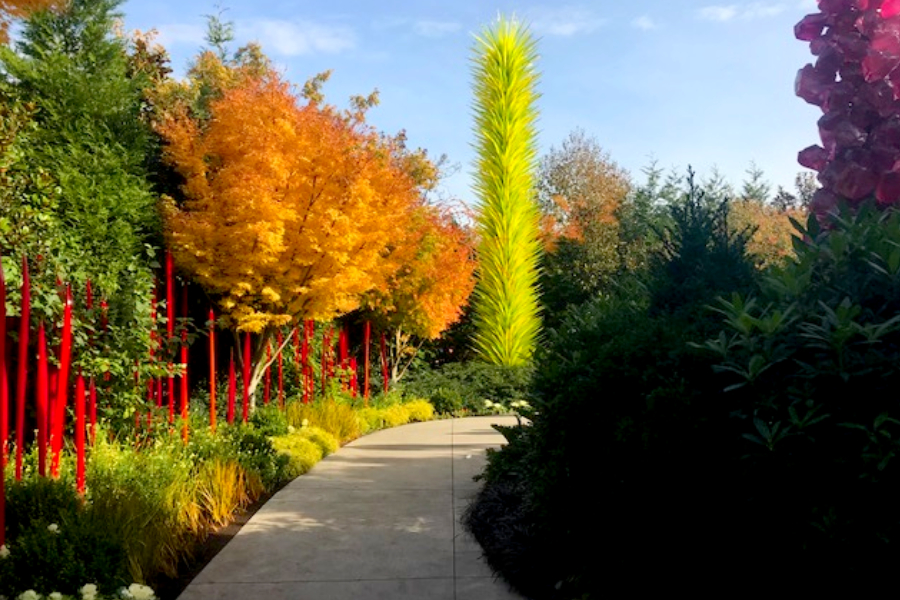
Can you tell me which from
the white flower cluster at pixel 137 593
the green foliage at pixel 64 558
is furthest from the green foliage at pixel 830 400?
the green foliage at pixel 64 558

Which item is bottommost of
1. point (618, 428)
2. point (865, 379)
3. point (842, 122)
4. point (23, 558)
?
point (23, 558)

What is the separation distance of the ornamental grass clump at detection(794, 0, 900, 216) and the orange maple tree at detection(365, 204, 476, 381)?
8459 mm

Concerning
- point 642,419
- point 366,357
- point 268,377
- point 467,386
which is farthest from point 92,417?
point 467,386

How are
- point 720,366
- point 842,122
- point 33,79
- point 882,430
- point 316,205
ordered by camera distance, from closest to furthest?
point 882,430 → point 720,366 → point 842,122 → point 33,79 → point 316,205

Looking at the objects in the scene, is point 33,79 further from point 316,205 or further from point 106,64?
point 316,205

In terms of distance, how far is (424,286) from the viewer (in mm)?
12922

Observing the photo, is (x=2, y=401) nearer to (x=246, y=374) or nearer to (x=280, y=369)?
(x=246, y=374)

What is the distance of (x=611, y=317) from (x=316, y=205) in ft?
17.4

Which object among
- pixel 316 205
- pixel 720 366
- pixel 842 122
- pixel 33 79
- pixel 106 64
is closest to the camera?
pixel 720 366

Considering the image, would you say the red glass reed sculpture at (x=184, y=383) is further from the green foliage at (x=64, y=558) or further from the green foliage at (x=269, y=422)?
the green foliage at (x=64, y=558)

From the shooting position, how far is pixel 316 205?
8.53 meters

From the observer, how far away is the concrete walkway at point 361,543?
14.3 ft

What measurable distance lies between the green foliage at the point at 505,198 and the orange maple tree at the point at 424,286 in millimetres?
2872

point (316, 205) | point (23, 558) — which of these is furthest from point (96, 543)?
point (316, 205)
